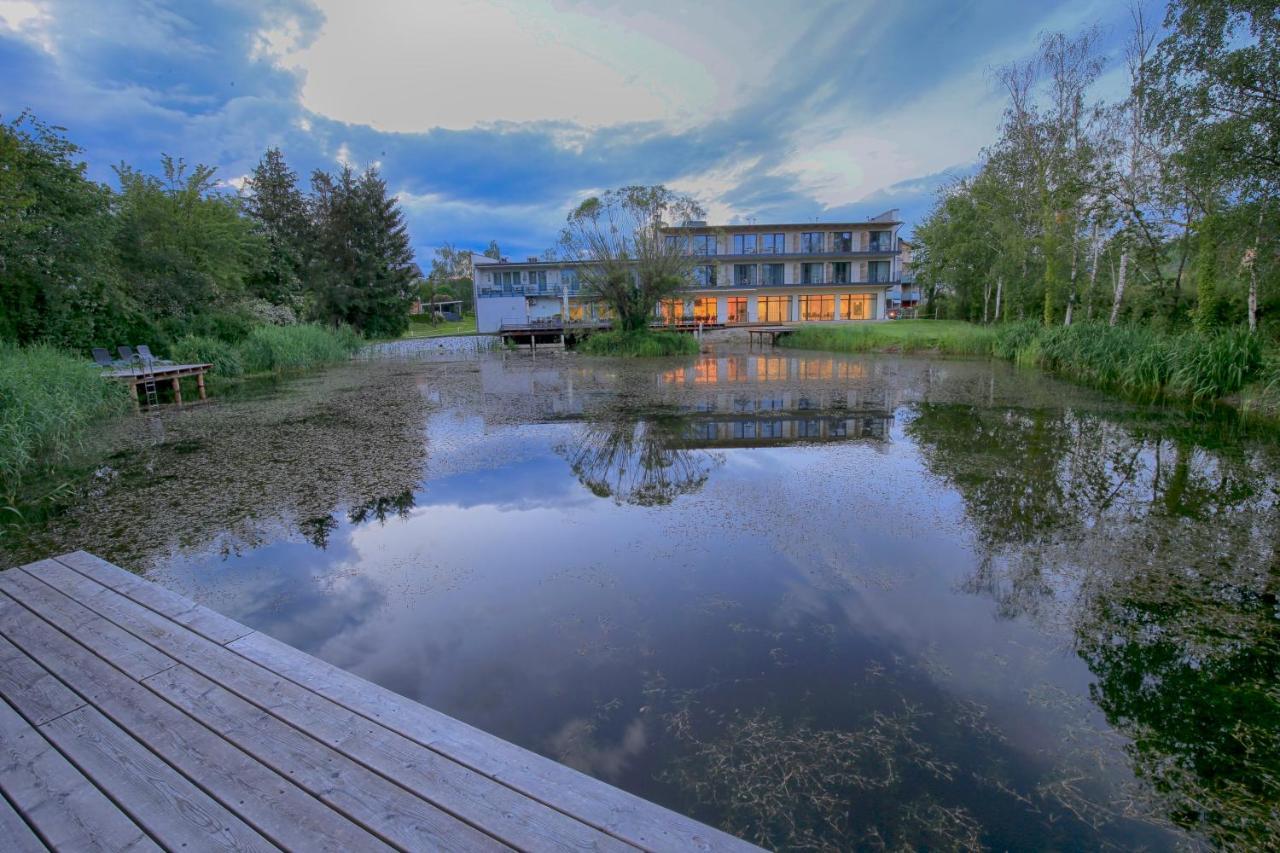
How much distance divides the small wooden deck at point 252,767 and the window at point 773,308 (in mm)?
34576

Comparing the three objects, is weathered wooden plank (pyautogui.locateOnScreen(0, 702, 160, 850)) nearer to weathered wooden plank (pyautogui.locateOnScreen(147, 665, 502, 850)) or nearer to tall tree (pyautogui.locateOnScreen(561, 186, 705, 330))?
weathered wooden plank (pyautogui.locateOnScreen(147, 665, 502, 850))

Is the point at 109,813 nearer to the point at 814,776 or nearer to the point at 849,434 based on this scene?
the point at 814,776

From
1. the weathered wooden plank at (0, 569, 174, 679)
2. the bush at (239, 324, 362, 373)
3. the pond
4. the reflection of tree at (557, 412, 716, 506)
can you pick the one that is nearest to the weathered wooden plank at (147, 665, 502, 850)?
the weathered wooden plank at (0, 569, 174, 679)

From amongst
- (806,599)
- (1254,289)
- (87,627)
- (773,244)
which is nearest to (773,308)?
(773,244)

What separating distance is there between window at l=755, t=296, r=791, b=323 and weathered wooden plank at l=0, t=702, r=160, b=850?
3500 cm

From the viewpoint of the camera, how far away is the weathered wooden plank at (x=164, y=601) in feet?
7.44

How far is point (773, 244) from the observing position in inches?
1366

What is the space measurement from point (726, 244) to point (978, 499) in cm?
3157

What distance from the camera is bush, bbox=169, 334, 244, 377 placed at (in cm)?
1367

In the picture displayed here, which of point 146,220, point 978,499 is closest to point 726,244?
point 146,220

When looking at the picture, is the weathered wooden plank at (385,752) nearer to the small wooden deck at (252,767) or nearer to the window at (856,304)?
the small wooden deck at (252,767)

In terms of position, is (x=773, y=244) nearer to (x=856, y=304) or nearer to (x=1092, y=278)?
(x=856, y=304)

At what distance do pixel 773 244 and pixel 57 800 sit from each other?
119 ft

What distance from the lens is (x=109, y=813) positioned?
4.54ft
